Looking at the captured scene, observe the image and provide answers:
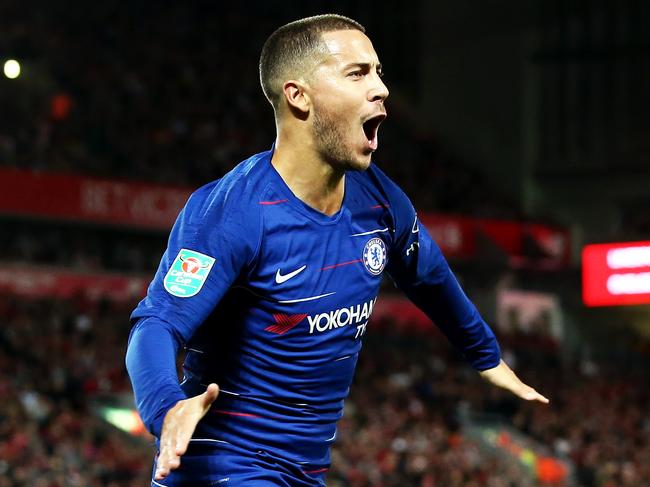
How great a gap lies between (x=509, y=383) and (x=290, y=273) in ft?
3.37

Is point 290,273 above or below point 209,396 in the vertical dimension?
above

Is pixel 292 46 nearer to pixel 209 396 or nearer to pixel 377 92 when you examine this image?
pixel 377 92

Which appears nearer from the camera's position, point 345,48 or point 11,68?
point 345,48

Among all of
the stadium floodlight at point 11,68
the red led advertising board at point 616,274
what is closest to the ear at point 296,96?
the stadium floodlight at point 11,68

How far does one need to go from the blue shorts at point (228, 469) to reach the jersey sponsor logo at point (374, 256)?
0.62 metres

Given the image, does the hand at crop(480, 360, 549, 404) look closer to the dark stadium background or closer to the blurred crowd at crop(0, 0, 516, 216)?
the dark stadium background

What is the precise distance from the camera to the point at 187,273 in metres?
3.21

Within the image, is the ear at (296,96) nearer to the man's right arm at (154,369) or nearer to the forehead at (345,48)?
the forehead at (345,48)

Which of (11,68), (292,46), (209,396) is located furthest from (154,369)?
(11,68)

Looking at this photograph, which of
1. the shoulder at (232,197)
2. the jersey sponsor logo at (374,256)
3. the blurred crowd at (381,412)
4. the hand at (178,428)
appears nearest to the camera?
the hand at (178,428)

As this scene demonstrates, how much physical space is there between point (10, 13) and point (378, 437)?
1093cm

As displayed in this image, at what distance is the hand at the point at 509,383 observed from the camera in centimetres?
398

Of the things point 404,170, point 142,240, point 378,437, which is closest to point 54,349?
point 378,437

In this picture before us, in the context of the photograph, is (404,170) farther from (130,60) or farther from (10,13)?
(10,13)
